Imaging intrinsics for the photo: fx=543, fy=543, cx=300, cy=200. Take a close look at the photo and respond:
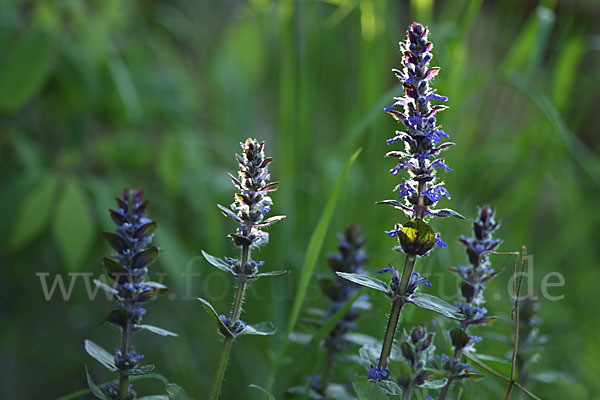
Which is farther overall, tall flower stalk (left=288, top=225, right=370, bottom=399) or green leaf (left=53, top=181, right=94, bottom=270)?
green leaf (left=53, top=181, right=94, bottom=270)

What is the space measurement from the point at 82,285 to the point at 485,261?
3.56 feet

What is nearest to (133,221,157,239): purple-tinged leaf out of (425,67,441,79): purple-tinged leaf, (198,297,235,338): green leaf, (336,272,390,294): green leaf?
(198,297,235,338): green leaf

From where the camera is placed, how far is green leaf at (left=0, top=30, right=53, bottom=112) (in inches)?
37.2

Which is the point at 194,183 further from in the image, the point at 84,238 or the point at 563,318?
the point at 563,318

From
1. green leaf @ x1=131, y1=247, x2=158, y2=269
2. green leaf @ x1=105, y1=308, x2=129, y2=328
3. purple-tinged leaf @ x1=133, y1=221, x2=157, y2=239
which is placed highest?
purple-tinged leaf @ x1=133, y1=221, x2=157, y2=239

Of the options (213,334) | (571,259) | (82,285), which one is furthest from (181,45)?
(571,259)

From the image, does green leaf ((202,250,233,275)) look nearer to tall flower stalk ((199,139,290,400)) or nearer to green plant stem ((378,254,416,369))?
tall flower stalk ((199,139,290,400))

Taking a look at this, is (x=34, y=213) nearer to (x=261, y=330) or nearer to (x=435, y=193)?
(x=261, y=330)

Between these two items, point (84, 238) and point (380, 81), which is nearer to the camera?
point (84, 238)

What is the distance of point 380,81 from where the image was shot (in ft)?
3.91

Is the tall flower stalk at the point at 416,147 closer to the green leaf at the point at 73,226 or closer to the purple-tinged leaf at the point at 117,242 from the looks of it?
the purple-tinged leaf at the point at 117,242

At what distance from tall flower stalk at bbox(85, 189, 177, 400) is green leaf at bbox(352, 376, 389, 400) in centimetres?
19

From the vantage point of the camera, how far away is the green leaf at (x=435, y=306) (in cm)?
48

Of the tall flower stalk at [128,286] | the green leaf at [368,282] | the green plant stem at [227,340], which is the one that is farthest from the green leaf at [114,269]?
the green leaf at [368,282]
